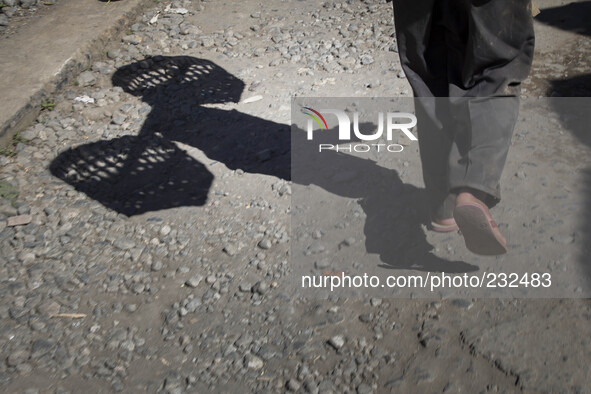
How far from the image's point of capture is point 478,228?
6.55 feet

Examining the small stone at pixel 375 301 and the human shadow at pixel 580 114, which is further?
the human shadow at pixel 580 114

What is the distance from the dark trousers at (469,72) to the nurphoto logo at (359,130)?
3.10 feet

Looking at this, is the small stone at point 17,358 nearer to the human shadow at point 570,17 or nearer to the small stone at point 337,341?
the small stone at point 337,341

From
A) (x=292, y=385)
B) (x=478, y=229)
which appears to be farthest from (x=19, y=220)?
(x=478, y=229)

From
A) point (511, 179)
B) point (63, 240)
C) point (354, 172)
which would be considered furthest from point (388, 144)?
point (63, 240)

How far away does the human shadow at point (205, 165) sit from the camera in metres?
2.69

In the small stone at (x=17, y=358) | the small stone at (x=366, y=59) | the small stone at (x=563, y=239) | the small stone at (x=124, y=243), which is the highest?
the small stone at (x=563, y=239)

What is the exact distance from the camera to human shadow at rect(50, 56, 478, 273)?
2686 mm

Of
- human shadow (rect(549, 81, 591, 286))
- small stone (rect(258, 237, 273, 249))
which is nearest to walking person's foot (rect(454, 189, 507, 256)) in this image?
human shadow (rect(549, 81, 591, 286))

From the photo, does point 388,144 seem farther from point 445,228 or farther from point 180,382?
point 180,382

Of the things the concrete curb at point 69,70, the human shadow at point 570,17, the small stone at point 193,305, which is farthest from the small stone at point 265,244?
the human shadow at point 570,17

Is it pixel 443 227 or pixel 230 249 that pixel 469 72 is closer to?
pixel 443 227

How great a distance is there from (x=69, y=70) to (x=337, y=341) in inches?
119

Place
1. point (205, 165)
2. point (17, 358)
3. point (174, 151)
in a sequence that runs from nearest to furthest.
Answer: point (17, 358) → point (205, 165) → point (174, 151)
